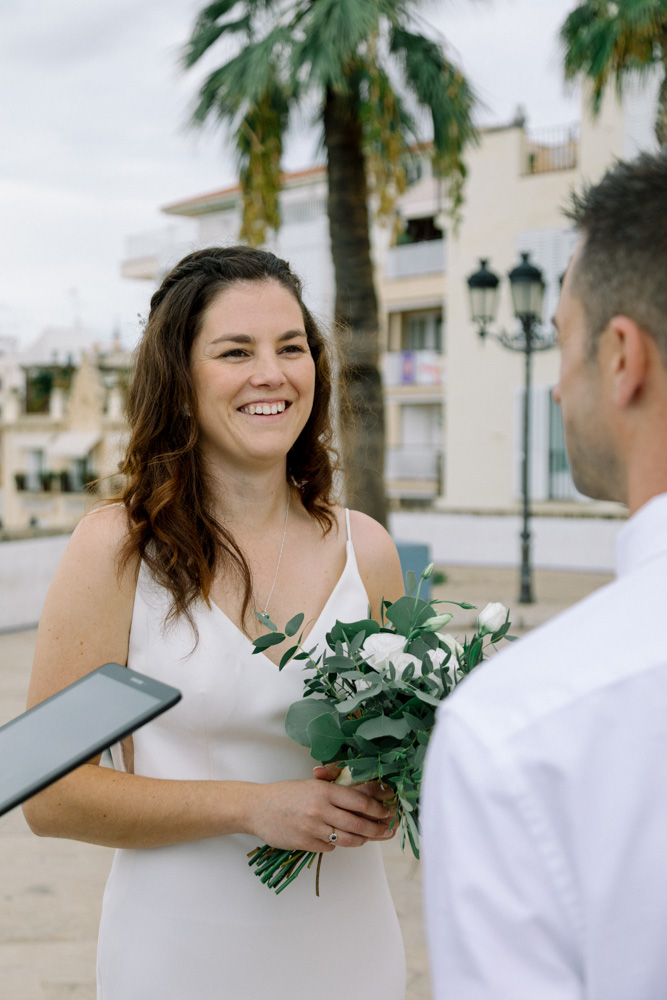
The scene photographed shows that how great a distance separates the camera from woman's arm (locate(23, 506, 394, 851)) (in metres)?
1.67

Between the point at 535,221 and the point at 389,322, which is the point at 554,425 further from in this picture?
the point at 389,322

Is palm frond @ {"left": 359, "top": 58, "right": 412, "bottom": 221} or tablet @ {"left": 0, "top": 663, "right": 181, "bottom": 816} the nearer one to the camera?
tablet @ {"left": 0, "top": 663, "right": 181, "bottom": 816}

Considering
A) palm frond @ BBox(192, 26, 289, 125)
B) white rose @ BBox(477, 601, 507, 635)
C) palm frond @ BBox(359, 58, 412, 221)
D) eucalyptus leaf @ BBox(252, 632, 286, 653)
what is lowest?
eucalyptus leaf @ BBox(252, 632, 286, 653)

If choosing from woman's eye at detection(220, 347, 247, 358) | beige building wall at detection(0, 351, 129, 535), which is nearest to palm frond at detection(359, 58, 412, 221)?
woman's eye at detection(220, 347, 247, 358)

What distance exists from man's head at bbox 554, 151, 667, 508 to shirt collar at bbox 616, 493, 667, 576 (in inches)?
1.9

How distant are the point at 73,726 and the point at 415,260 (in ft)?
89.0

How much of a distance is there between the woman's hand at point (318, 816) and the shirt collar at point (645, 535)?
3.22ft

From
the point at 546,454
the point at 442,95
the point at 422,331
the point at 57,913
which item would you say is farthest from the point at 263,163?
the point at 422,331

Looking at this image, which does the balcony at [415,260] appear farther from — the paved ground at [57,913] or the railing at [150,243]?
the paved ground at [57,913]

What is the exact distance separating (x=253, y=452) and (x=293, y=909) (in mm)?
933

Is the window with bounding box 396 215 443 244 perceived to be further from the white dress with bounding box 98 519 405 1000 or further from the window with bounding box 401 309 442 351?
the white dress with bounding box 98 519 405 1000

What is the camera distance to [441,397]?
27.5 metres

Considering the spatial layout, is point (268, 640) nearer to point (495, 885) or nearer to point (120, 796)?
point (120, 796)

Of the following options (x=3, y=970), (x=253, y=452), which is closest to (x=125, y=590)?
(x=253, y=452)
